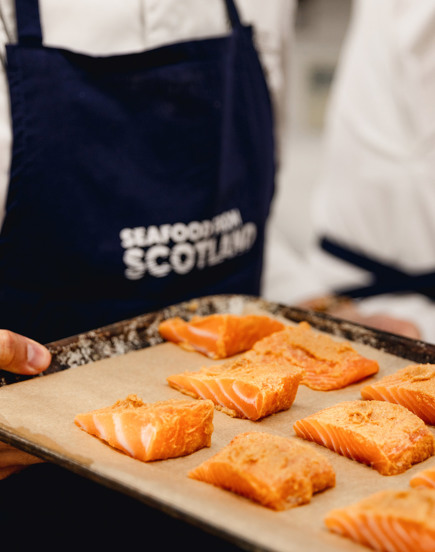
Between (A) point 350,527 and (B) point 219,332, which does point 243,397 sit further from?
(A) point 350,527

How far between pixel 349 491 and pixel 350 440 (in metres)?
0.12

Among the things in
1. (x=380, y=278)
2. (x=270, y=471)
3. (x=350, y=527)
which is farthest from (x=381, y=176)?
(x=350, y=527)

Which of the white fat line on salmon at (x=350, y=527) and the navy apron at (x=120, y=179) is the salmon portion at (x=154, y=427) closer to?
the white fat line on salmon at (x=350, y=527)

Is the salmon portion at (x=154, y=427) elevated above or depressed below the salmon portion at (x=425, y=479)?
above

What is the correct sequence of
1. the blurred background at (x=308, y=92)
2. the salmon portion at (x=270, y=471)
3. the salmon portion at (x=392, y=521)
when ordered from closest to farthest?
1. the salmon portion at (x=392, y=521)
2. the salmon portion at (x=270, y=471)
3. the blurred background at (x=308, y=92)

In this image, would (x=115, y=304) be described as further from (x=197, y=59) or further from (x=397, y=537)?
(x=397, y=537)

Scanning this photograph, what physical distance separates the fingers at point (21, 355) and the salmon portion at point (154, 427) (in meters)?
0.19

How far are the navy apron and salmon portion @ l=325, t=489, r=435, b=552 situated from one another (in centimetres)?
107

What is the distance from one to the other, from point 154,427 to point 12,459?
32 cm

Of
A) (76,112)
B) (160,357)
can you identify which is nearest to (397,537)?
(160,357)

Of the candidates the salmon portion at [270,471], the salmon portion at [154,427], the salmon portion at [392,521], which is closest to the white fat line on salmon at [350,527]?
the salmon portion at [392,521]

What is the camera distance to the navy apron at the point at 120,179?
179cm

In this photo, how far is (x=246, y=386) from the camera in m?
1.48

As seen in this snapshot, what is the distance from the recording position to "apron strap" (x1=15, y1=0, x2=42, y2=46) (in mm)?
1763
